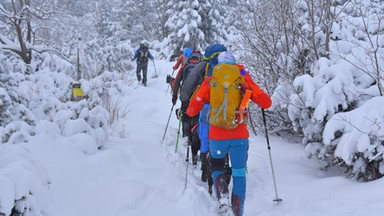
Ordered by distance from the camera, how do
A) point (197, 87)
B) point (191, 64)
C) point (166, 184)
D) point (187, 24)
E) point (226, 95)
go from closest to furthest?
point (226, 95)
point (166, 184)
point (197, 87)
point (191, 64)
point (187, 24)

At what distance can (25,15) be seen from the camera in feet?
28.0

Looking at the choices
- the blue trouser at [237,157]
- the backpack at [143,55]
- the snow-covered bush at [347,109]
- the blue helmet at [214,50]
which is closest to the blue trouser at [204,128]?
the blue helmet at [214,50]

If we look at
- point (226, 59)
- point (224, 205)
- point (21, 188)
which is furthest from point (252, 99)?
point (21, 188)

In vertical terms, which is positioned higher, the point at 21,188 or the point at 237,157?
the point at 21,188

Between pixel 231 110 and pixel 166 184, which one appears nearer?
pixel 231 110

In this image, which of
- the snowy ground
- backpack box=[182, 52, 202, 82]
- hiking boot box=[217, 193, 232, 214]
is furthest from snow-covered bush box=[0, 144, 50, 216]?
backpack box=[182, 52, 202, 82]

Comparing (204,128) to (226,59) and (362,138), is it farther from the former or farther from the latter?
(362,138)

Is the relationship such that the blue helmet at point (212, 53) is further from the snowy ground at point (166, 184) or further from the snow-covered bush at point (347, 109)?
the snowy ground at point (166, 184)

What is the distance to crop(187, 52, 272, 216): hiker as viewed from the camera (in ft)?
12.8

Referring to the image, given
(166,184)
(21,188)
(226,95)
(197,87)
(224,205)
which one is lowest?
(166,184)

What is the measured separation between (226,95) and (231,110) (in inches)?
6.5

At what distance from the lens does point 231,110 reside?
12.8 ft

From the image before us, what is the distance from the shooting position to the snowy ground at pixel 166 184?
402 centimetres

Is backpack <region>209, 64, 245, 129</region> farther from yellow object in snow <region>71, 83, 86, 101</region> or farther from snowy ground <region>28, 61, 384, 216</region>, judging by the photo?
yellow object in snow <region>71, 83, 86, 101</region>
